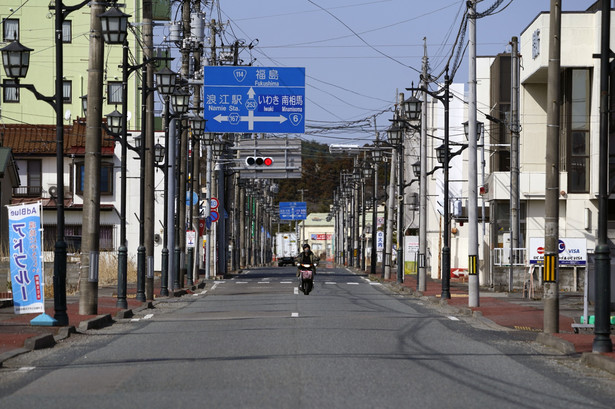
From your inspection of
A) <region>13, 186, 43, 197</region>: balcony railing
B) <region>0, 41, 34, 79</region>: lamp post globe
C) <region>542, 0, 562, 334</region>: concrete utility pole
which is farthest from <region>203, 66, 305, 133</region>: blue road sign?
<region>13, 186, 43, 197</region>: balcony railing

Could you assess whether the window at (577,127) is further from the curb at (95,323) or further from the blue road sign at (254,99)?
the curb at (95,323)

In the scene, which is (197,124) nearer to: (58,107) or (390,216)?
(390,216)

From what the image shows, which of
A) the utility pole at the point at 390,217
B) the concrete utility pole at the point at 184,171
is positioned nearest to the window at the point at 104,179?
the utility pole at the point at 390,217

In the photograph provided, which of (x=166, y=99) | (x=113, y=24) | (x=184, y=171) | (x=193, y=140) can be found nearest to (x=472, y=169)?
(x=166, y=99)

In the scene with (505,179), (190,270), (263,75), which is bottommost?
(190,270)

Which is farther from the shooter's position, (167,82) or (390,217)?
(390,217)

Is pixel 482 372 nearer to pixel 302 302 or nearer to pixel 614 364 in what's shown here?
pixel 614 364

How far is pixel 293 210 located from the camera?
118312 mm

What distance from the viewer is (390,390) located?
37.0ft

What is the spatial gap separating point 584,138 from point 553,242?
3054 cm

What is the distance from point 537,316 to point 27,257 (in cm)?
1270

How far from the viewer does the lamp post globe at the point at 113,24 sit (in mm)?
21531

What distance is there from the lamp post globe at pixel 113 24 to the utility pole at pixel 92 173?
5.50ft

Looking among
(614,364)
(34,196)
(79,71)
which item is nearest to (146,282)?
(614,364)
